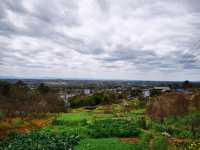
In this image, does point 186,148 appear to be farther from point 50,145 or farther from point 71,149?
point 50,145

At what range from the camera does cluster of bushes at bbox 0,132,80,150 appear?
17.3 meters

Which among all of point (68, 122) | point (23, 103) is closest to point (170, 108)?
point (68, 122)

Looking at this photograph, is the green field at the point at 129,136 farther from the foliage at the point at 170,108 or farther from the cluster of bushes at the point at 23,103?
the cluster of bushes at the point at 23,103

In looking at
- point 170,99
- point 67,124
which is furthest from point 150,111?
point 67,124

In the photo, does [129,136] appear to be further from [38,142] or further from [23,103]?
[23,103]

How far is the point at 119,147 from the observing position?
1748cm

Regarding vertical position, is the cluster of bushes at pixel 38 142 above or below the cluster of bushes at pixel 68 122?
above

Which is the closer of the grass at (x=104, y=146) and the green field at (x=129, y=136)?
the green field at (x=129, y=136)

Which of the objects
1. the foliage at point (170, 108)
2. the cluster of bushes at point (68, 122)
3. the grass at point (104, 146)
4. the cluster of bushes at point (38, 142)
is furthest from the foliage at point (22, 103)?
the grass at point (104, 146)

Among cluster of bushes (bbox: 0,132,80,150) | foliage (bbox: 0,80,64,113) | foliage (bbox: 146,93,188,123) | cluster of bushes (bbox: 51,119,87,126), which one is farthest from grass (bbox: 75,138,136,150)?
foliage (bbox: 0,80,64,113)

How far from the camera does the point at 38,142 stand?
1897 cm

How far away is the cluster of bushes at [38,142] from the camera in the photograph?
17297 millimetres

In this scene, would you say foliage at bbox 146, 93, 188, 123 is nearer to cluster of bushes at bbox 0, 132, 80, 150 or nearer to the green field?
the green field

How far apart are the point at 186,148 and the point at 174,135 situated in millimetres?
6998
